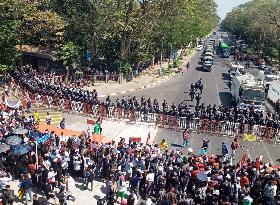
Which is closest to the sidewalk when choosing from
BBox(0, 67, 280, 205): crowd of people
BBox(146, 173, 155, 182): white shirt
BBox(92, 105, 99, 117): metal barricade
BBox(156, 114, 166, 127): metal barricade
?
BBox(92, 105, 99, 117): metal barricade

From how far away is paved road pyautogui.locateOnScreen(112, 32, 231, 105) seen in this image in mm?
40656

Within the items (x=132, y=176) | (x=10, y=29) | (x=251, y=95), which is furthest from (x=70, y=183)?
(x=10, y=29)

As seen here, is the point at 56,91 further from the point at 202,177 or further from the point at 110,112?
the point at 202,177

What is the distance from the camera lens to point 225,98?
41.9m

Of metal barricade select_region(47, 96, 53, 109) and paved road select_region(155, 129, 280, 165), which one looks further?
metal barricade select_region(47, 96, 53, 109)

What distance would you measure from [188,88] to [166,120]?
17474mm

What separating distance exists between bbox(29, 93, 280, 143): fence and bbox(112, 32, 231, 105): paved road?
28.2ft

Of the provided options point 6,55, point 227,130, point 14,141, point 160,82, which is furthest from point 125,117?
point 160,82

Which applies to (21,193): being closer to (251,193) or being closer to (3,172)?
(3,172)

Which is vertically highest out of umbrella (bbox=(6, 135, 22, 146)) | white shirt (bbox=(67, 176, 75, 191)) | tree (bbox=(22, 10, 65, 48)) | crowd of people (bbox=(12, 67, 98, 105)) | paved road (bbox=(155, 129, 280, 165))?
tree (bbox=(22, 10, 65, 48))

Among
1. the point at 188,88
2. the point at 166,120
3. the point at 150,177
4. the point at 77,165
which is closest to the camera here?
the point at 150,177

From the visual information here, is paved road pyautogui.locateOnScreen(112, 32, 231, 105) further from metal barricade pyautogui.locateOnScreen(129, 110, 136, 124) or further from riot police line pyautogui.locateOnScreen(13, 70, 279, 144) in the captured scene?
metal barricade pyautogui.locateOnScreen(129, 110, 136, 124)

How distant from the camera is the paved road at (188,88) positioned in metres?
40.7

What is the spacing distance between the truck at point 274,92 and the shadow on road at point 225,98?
171 inches
